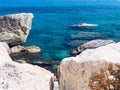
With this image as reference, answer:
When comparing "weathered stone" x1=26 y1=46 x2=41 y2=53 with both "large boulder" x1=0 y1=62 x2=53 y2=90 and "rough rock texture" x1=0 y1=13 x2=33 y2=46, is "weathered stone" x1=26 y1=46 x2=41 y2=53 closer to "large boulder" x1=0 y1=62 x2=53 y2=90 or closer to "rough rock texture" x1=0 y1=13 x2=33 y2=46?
"rough rock texture" x1=0 y1=13 x2=33 y2=46

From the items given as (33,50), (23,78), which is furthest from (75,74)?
(33,50)

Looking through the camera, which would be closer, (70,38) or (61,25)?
(70,38)

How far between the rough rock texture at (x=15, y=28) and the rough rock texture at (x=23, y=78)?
34.3 meters

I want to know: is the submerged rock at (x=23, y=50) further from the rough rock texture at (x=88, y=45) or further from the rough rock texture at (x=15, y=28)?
the rough rock texture at (x=88, y=45)

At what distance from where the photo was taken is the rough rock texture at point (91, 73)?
7258 millimetres

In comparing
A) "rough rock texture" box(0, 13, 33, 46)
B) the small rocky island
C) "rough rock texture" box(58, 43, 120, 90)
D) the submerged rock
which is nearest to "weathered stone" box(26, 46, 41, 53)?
the submerged rock

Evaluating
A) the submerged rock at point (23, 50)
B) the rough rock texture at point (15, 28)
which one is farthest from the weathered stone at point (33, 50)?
the rough rock texture at point (15, 28)

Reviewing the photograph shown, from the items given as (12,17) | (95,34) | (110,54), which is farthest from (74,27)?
(110,54)

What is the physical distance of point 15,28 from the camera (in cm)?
4222

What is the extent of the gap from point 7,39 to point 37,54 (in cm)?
442

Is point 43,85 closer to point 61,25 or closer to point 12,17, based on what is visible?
point 12,17

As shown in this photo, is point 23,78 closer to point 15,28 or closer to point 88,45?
point 88,45

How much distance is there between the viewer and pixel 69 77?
7.37 metres

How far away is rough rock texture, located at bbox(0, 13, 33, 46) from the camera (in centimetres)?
4162
